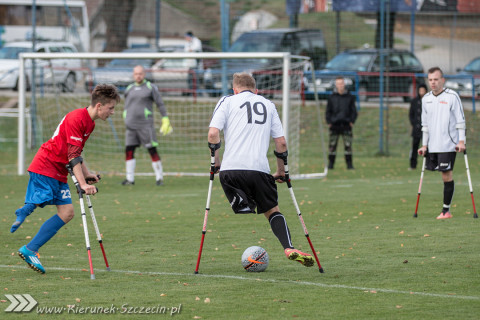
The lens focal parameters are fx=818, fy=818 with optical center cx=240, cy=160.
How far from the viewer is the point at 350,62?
84.6 ft

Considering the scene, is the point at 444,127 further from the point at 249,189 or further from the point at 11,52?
the point at 11,52

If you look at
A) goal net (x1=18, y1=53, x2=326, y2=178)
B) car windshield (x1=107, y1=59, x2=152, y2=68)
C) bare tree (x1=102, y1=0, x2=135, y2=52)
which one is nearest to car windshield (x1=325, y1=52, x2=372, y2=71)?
goal net (x1=18, y1=53, x2=326, y2=178)

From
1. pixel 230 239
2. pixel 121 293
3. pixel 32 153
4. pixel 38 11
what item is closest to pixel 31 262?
pixel 121 293

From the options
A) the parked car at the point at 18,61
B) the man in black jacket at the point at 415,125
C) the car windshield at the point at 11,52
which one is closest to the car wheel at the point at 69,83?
the parked car at the point at 18,61

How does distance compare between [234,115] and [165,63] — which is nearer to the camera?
[234,115]

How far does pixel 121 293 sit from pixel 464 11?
20.3 metres

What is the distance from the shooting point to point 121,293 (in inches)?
279

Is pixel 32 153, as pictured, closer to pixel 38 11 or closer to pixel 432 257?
pixel 38 11

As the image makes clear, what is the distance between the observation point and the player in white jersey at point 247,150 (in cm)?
784

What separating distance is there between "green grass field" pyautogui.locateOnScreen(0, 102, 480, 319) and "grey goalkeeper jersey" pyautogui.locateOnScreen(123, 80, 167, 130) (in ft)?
4.45

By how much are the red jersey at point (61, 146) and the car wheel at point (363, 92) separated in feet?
57.6

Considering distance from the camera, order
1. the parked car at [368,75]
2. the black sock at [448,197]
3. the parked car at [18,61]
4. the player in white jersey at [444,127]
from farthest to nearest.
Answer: the parked car at [18,61] → the parked car at [368,75] → the black sock at [448,197] → the player in white jersey at [444,127]

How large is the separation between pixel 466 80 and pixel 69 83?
1199 centimetres

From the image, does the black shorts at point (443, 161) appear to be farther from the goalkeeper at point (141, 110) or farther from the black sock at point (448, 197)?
the goalkeeper at point (141, 110)
